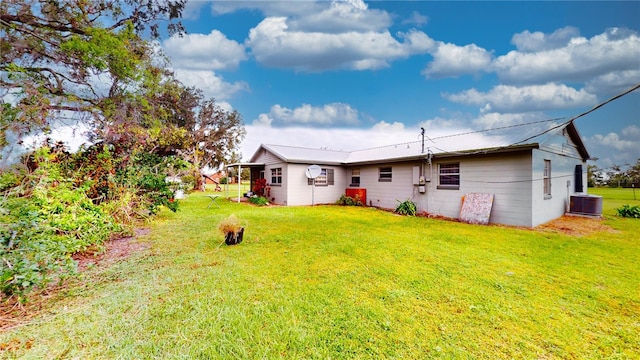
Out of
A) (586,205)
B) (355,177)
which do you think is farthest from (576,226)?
(355,177)

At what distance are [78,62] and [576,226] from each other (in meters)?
15.2

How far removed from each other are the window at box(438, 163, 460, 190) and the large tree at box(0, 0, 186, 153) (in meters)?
10.9

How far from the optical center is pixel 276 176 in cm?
1469

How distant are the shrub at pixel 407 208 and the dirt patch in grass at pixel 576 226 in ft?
13.0

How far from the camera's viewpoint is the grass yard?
7.32ft

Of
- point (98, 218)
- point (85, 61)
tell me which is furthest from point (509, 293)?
point (85, 61)

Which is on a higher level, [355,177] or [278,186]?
[355,177]

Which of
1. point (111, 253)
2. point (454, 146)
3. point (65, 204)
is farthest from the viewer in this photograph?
point (454, 146)

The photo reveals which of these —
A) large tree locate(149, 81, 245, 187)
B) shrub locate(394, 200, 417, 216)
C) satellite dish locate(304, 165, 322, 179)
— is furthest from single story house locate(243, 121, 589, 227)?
large tree locate(149, 81, 245, 187)

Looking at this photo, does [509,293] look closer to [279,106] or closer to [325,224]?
[325,224]

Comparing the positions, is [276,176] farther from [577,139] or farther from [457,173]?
[577,139]

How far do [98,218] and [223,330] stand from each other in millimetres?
4498

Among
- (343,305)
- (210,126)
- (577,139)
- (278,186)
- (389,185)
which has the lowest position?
(343,305)

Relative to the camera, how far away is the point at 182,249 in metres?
5.22
